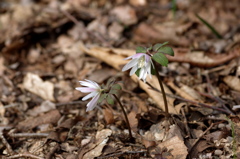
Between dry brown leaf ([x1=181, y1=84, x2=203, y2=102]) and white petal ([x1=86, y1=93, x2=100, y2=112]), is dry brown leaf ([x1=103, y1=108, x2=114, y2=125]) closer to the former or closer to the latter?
white petal ([x1=86, y1=93, x2=100, y2=112])

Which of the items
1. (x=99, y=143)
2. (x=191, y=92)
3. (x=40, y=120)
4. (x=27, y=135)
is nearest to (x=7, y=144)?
(x=27, y=135)

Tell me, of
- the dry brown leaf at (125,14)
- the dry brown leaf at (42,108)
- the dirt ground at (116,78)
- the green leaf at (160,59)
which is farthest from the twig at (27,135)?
the dry brown leaf at (125,14)

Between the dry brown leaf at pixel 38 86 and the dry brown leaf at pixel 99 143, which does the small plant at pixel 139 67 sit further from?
the dry brown leaf at pixel 38 86

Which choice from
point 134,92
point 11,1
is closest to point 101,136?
A: point 134,92

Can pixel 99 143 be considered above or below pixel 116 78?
below

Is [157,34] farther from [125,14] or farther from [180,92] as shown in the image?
[180,92]

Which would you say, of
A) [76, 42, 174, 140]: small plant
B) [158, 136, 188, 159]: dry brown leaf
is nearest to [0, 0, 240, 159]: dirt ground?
[158, 136, 188, 159]: dry brown leaf

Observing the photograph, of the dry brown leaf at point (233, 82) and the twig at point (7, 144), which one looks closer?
the twig at point (7, 144)
